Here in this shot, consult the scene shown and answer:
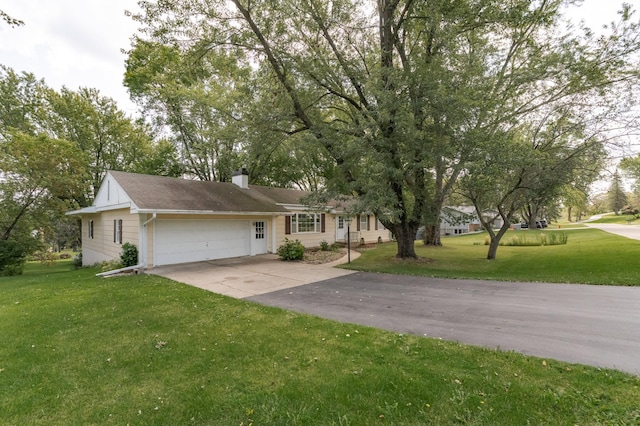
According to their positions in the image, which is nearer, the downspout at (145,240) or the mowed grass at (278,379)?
the mowed grass at (278,379)

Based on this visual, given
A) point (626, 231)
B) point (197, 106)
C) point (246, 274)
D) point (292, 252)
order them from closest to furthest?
point (246, 274)
point (292, 252)
point (197, 106)
point (626, 231)

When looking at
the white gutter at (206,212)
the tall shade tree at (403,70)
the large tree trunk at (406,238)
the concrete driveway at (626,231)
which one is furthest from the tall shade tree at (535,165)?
Result: the concrete driveway at (626,231)

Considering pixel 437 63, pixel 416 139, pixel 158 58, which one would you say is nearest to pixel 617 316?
pixel 416 139

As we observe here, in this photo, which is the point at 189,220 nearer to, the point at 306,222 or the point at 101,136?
the point at 306,222

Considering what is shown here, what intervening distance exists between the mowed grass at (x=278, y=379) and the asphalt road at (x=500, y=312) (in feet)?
1.90

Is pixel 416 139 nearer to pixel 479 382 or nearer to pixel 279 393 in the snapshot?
pixel 479 382

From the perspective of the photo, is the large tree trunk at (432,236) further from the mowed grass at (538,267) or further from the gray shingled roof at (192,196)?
the gray shingled roof at (192,196)

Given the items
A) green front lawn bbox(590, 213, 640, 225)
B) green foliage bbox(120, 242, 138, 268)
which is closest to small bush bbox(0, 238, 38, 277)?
green foliage bbox(120, 242, 138, 268)

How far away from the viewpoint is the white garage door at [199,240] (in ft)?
38.6

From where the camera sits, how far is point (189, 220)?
12.5m

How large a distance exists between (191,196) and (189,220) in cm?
136

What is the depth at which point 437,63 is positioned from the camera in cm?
1017

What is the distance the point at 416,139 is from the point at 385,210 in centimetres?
272

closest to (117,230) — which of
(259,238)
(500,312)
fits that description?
(259,238)
